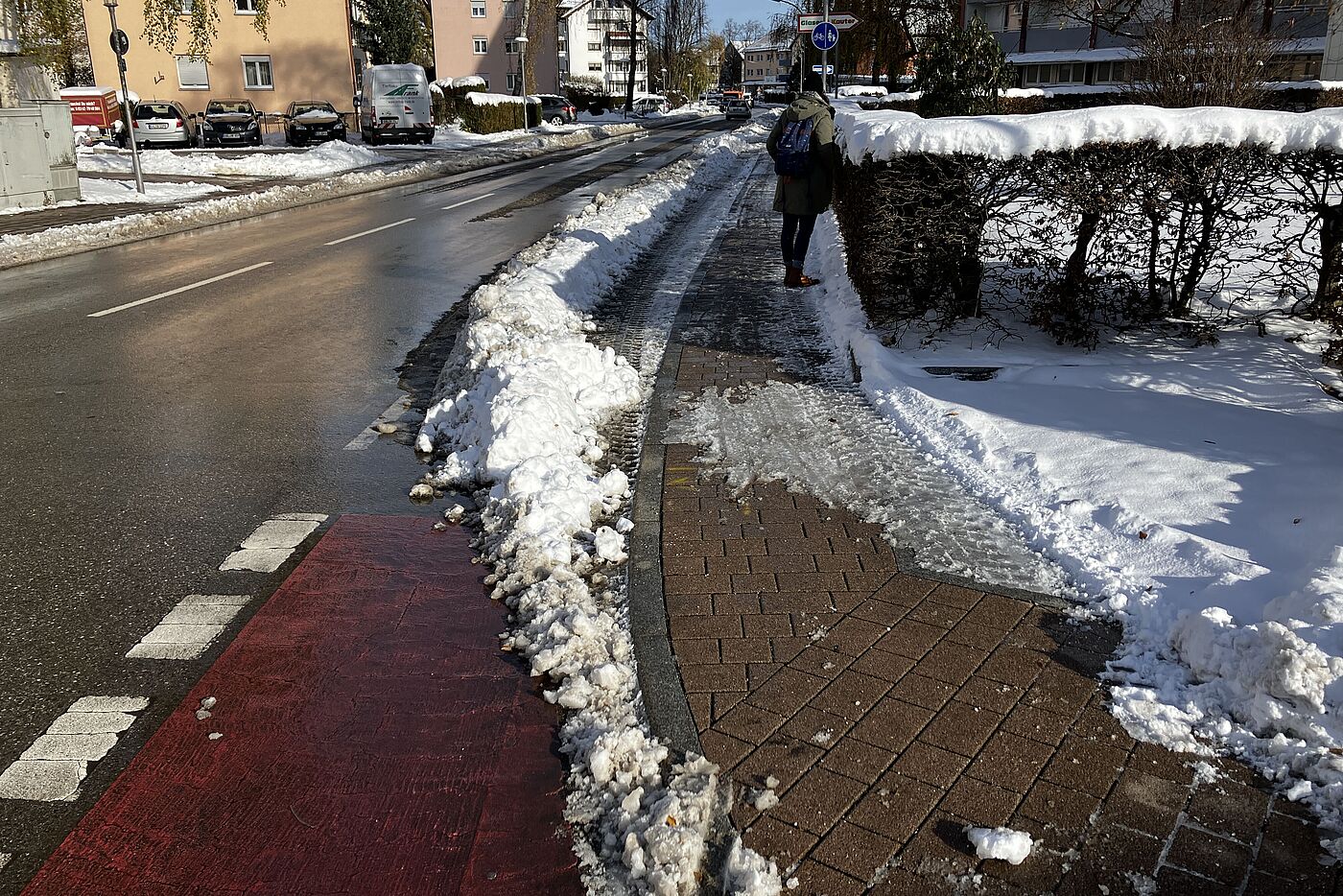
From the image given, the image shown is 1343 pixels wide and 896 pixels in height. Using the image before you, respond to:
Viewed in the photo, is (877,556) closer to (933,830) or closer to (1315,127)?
(933,830)

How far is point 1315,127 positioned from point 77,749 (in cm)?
699

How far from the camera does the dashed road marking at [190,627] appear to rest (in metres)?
3.73

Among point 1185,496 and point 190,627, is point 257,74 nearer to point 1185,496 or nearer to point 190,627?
point 190,627

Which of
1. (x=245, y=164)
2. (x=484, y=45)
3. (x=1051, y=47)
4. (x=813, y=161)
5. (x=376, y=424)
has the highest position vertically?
(x=484, y=45)

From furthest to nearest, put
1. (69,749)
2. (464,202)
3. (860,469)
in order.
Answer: (464,202), (860,469), (69,749)

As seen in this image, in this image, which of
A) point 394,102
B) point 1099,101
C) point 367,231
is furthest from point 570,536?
point 394,102

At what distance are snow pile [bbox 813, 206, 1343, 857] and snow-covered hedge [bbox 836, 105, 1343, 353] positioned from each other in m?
0.28

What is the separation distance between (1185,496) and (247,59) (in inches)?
1864

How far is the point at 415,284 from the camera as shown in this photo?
11203 millimetres

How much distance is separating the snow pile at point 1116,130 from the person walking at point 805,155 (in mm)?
2450

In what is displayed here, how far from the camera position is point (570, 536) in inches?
176

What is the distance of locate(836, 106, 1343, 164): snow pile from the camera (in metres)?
6.04

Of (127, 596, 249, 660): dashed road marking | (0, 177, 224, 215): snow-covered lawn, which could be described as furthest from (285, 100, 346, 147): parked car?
(127, 596, 249, 660): dashed road marking

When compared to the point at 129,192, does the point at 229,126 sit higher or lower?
higher
